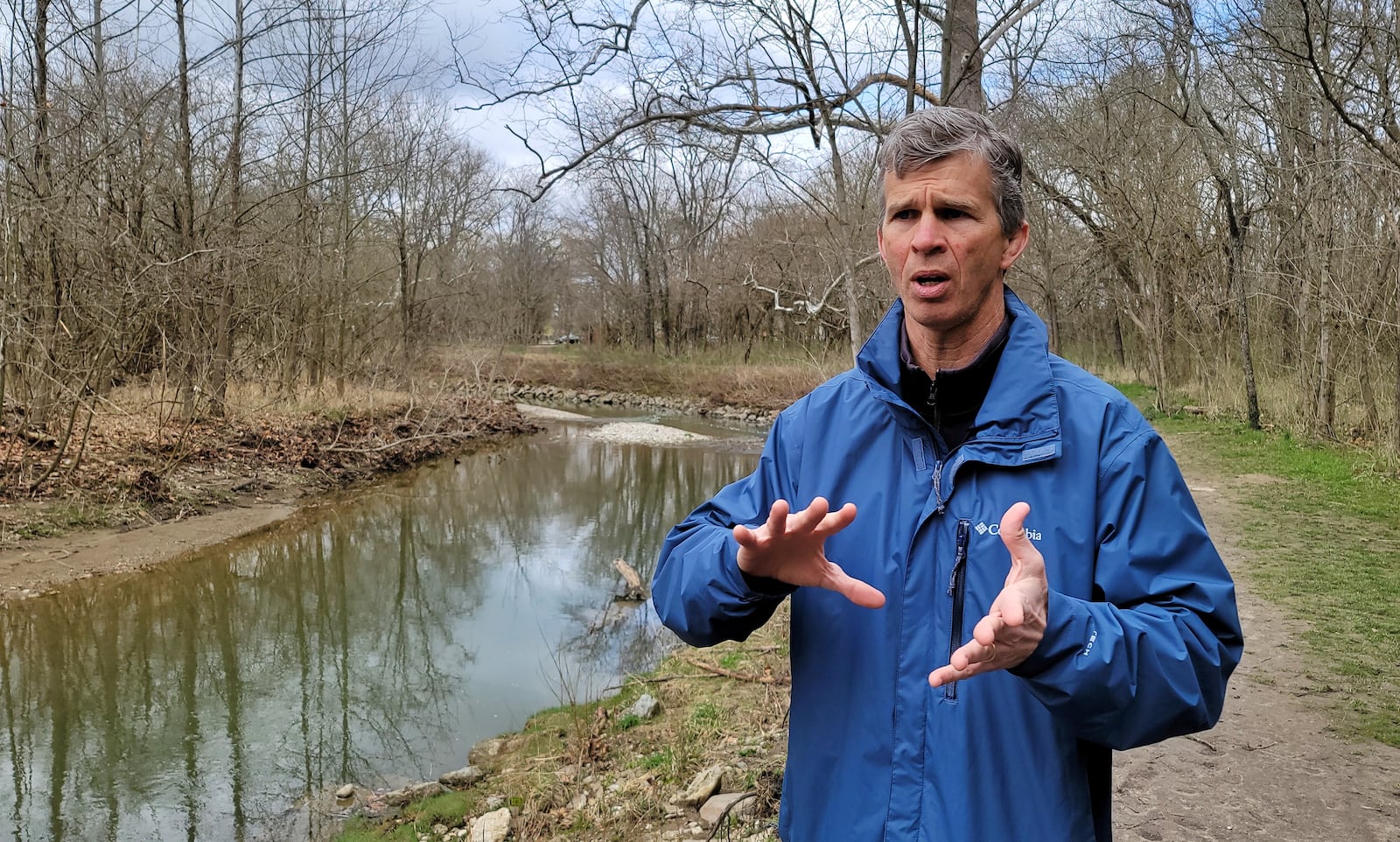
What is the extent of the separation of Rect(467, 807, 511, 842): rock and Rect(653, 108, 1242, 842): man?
11.9 feet

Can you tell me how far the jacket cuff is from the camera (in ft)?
4.00

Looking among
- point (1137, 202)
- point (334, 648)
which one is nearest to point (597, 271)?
point (1137, 202)

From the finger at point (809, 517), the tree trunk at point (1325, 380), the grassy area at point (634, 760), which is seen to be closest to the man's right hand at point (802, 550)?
the finger at point (809, 517)

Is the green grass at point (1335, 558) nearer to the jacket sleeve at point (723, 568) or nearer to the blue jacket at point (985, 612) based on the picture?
the blue jacket at point (985, 612)

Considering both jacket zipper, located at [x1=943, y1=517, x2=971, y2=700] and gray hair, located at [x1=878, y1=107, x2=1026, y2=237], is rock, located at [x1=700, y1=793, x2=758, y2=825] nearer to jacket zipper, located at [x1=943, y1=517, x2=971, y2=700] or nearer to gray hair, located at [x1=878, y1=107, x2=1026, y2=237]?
jacket zipper, located at [x1=943, y1=517, x2=971, y2=700]

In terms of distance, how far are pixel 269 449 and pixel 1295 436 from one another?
53.8 ft

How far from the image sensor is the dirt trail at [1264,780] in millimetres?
3338

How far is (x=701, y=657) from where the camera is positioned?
7418 millimetres

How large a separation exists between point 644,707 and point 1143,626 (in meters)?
5.40

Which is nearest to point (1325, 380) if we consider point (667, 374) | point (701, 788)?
point (701, 788)

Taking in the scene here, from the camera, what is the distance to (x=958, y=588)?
1429mm

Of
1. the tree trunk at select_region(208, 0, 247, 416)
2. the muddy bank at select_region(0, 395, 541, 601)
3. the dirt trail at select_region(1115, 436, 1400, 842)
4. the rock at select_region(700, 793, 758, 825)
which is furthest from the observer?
the tree trunk at select_region(208, 0, 247, 416)

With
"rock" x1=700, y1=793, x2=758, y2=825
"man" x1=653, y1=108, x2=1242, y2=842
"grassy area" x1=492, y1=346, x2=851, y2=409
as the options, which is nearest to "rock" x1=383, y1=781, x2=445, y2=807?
"rock" x1=700, y1=793, x2=758, y2=825

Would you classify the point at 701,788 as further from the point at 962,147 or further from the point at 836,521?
the point at 962,147
